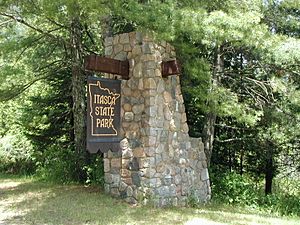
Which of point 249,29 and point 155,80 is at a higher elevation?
point 249,29

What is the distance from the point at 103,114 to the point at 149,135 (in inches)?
37.2

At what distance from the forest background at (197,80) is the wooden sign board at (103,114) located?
1147mm

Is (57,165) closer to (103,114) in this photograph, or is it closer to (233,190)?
(103,114)

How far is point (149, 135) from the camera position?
6.73 meters

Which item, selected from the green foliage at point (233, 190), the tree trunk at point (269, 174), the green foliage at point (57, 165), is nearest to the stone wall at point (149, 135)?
the green foliage at point (233, 190)

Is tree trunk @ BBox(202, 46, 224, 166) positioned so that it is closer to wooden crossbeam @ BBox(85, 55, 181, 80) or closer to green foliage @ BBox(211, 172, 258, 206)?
green foliage @ BBox(211, 172, 258, 206)

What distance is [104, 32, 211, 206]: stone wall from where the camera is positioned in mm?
6750

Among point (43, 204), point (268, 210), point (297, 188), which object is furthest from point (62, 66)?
point (297, 188)

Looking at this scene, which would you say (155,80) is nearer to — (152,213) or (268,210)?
(152,213)

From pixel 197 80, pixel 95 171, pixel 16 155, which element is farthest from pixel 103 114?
pixel 16 155

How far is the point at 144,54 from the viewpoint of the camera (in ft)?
22.7

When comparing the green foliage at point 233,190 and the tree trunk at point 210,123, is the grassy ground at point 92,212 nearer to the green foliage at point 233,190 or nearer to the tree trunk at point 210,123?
the green foliage at point 233,190

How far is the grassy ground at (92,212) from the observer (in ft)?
18.0

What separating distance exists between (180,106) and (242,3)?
7.46 feet
